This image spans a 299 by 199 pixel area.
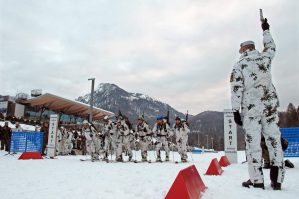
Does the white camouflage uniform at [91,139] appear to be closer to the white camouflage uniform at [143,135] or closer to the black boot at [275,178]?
the white camouflage uniform at [143,135]

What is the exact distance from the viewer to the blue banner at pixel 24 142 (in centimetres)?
1792

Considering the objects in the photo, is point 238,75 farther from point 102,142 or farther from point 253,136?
point 102,142

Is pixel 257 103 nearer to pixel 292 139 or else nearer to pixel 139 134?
pixel 292 139

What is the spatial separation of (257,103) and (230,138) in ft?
32.5

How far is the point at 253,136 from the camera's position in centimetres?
469

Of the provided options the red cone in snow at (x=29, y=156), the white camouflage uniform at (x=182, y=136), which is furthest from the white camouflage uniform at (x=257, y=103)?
the red cone in snow at (x=29, y=156)

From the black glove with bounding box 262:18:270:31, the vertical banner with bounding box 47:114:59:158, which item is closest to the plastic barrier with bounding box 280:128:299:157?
the black glove with bounding box 262:18:270:31

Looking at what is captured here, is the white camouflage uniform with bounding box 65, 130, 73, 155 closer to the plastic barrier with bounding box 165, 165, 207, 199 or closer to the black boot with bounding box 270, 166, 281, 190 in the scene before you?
the black boot with bounding box 270, 166, 281, 190

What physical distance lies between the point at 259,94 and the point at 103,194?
9.80 ft

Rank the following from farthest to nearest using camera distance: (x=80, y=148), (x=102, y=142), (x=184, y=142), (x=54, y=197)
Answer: (x=80, y=148)
(x=102, y=142)
(x=184, y=142)
(x=54, y=197)

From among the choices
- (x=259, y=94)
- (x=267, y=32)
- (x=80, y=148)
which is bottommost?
(x=80, y=148)

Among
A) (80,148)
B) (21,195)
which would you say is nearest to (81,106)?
(80,148)

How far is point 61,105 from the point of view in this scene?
44.5m

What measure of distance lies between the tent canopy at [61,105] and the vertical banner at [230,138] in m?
30.2
